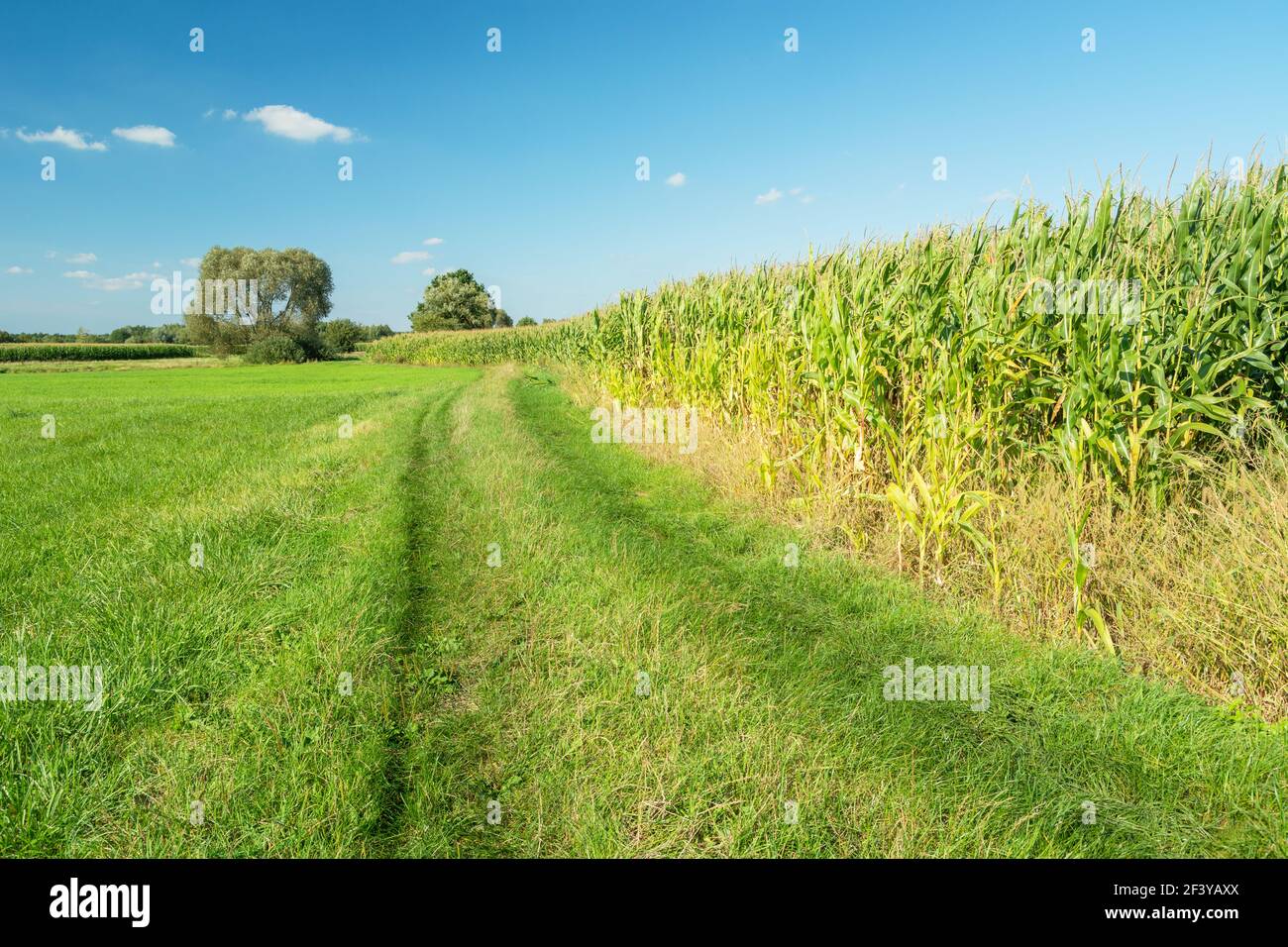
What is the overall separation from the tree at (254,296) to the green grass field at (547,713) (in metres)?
68.9

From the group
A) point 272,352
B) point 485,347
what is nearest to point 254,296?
point 272,352

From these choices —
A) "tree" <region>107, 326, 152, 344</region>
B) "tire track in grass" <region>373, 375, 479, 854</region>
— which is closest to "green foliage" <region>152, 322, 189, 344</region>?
"tree" <region>107, 326, 152, 344</region>

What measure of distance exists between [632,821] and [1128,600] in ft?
12.4

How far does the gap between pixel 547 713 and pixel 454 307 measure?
92.1 meters

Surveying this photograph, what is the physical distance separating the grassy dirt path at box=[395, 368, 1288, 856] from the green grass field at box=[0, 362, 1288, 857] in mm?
17

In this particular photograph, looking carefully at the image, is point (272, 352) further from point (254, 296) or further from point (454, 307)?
point (454, 307)

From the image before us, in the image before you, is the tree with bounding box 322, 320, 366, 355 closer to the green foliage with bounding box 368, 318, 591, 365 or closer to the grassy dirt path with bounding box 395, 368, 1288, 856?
the green foliage with bounding box 368, 318, 591, 365

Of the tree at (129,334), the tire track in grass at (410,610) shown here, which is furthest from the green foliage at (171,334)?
the tire track in grass at (410,610)

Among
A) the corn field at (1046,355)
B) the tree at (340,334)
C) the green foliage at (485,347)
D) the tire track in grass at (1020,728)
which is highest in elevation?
the tree at (340,334)

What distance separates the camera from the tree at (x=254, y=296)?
2778 inches

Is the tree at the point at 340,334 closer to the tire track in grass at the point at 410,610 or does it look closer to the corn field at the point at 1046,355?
the tire track in grass at the point at 410,610

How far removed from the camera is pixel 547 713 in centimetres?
364

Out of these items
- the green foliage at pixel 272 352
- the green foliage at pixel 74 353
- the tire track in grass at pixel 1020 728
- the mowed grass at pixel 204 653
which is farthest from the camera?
the green foliage at pixel 74 353
